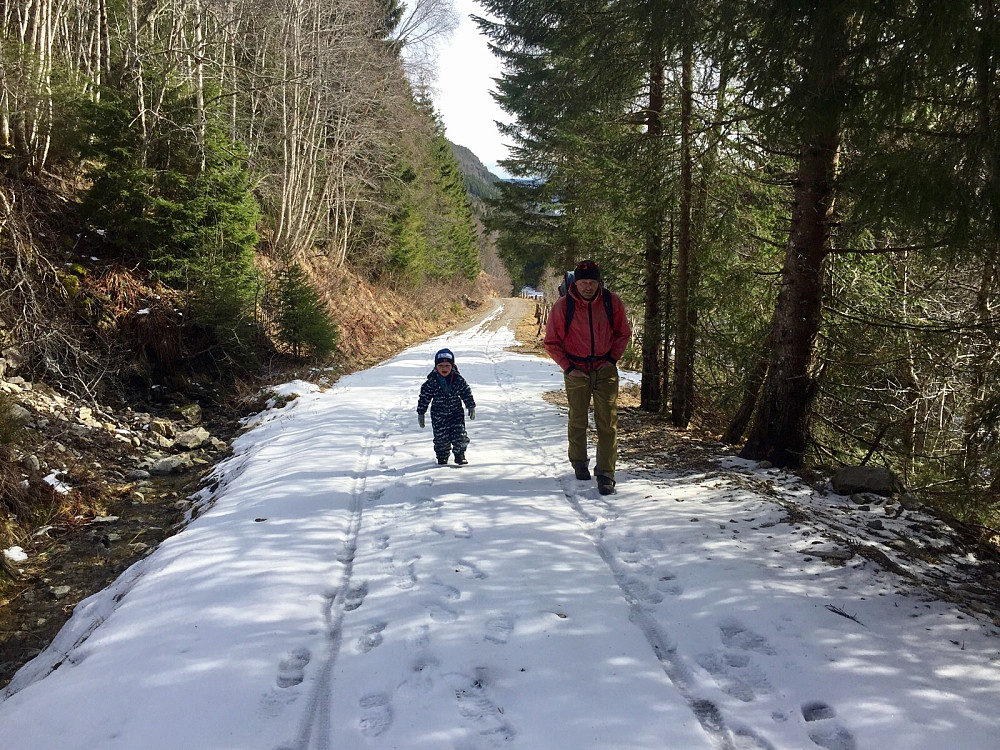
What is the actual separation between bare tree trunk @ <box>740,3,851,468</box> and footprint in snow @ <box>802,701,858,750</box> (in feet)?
11.5

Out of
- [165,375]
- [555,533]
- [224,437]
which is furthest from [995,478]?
[165,375]

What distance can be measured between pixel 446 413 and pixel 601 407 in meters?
1.82

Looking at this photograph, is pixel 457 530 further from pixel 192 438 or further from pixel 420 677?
pixel 192 438

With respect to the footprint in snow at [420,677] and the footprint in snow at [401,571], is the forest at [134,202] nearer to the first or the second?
the footprint in snow at [401,571]

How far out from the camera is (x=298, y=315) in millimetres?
12844

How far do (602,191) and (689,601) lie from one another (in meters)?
7.30

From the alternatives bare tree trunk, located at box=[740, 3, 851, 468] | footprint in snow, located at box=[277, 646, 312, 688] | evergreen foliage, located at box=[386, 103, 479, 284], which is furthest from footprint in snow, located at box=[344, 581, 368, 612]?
evergreen foliage, located at box=[386, 103, 479, 284]

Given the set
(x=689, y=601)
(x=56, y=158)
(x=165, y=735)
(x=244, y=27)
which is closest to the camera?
(x=165, y=735)

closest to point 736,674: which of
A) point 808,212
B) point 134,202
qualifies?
point 808,212

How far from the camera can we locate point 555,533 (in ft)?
14.7

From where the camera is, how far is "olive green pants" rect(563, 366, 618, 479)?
5.41 m

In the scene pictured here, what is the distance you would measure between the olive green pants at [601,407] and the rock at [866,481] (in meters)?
1.99

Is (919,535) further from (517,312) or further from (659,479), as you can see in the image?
(517,312)

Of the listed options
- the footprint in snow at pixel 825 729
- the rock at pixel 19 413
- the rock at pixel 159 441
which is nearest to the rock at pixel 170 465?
the rock at pixel 159 441
